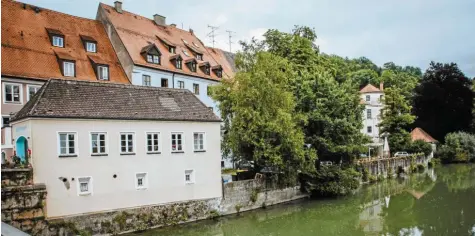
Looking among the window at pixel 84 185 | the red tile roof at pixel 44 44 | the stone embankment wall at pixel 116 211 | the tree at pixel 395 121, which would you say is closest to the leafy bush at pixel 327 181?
the stone embankment wall at pixel 116 211

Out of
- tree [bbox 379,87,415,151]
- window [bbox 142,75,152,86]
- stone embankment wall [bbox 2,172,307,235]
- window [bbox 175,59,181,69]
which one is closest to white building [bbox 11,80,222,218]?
stone embankment wall [bbox 2,172,307,235]

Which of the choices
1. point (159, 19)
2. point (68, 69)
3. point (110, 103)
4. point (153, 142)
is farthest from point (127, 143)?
point (159, 19)

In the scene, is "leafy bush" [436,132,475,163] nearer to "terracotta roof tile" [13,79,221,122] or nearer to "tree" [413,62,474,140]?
"tree" [413,62,474,140]

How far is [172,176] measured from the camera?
2234 cm

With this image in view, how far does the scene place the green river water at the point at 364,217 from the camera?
20.9m

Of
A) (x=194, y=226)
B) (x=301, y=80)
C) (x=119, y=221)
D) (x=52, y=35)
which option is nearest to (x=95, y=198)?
(x=119, y=221)

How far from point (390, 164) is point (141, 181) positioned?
104 ft

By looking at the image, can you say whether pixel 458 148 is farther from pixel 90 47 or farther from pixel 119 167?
pixel 119 167

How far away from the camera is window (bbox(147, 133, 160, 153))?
2162 centimetres

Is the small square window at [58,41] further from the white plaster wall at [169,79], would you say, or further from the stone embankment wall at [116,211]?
the stone embankment wall at [116,211]

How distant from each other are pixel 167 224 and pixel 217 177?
425 cm

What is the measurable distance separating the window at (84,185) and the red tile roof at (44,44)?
35.0ft

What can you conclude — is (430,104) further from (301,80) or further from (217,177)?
(217,177)

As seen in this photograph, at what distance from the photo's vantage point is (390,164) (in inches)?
1750
